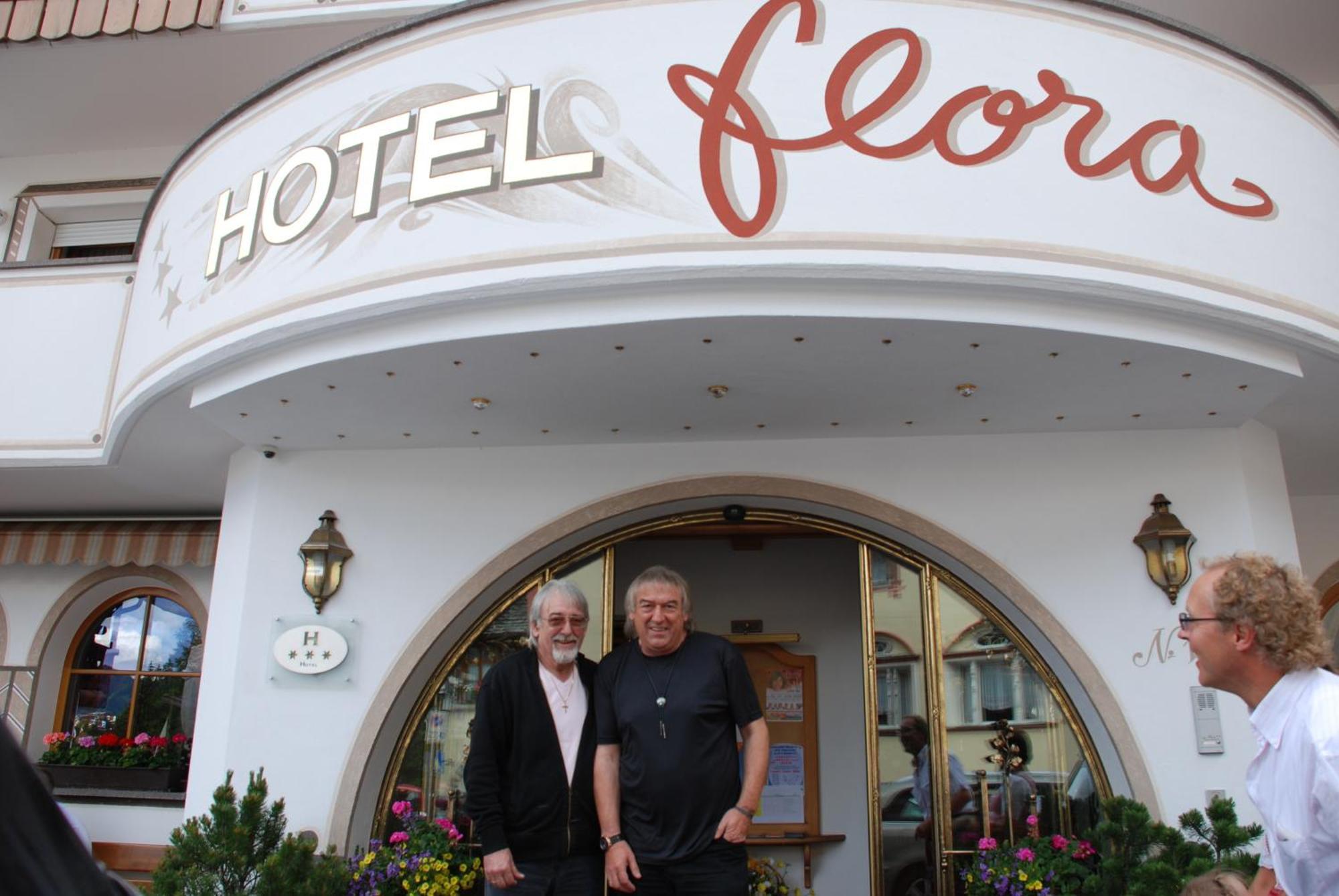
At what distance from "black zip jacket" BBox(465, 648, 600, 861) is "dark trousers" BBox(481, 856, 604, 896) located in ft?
0.09

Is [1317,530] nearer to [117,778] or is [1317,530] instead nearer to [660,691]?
[660,691]

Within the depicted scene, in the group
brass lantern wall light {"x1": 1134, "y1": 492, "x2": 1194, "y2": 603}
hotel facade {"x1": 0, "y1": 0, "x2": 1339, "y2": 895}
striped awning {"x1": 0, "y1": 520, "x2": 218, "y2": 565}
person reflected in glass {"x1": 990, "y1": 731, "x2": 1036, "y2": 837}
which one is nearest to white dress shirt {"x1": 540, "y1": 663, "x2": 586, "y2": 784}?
hotel facade {"x1": 0, "y1": 0, "x2": 1339, "y2": 895}

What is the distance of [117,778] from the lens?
6.42 m

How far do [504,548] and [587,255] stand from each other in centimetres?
209

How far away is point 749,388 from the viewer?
437 centimetres

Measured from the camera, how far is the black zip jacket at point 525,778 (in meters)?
3.26

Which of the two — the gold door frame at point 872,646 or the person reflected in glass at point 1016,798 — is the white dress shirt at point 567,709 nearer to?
the gold door frame at point 872,646

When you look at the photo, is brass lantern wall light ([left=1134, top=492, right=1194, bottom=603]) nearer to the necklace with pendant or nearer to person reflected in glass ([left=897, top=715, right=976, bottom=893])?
person reflected in glass ([left=897, top=715, right=976, bottom=893])

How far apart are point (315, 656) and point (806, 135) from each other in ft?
11.6

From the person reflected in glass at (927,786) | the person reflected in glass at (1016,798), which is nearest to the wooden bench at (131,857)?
the person reflected in glass at (927,786)

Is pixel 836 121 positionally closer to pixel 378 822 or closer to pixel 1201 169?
pixel 1201 169

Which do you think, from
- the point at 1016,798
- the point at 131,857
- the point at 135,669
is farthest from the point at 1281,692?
the point at 135,669

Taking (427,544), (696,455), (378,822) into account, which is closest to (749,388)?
(696,455)

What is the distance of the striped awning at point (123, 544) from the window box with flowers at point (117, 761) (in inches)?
45.9
